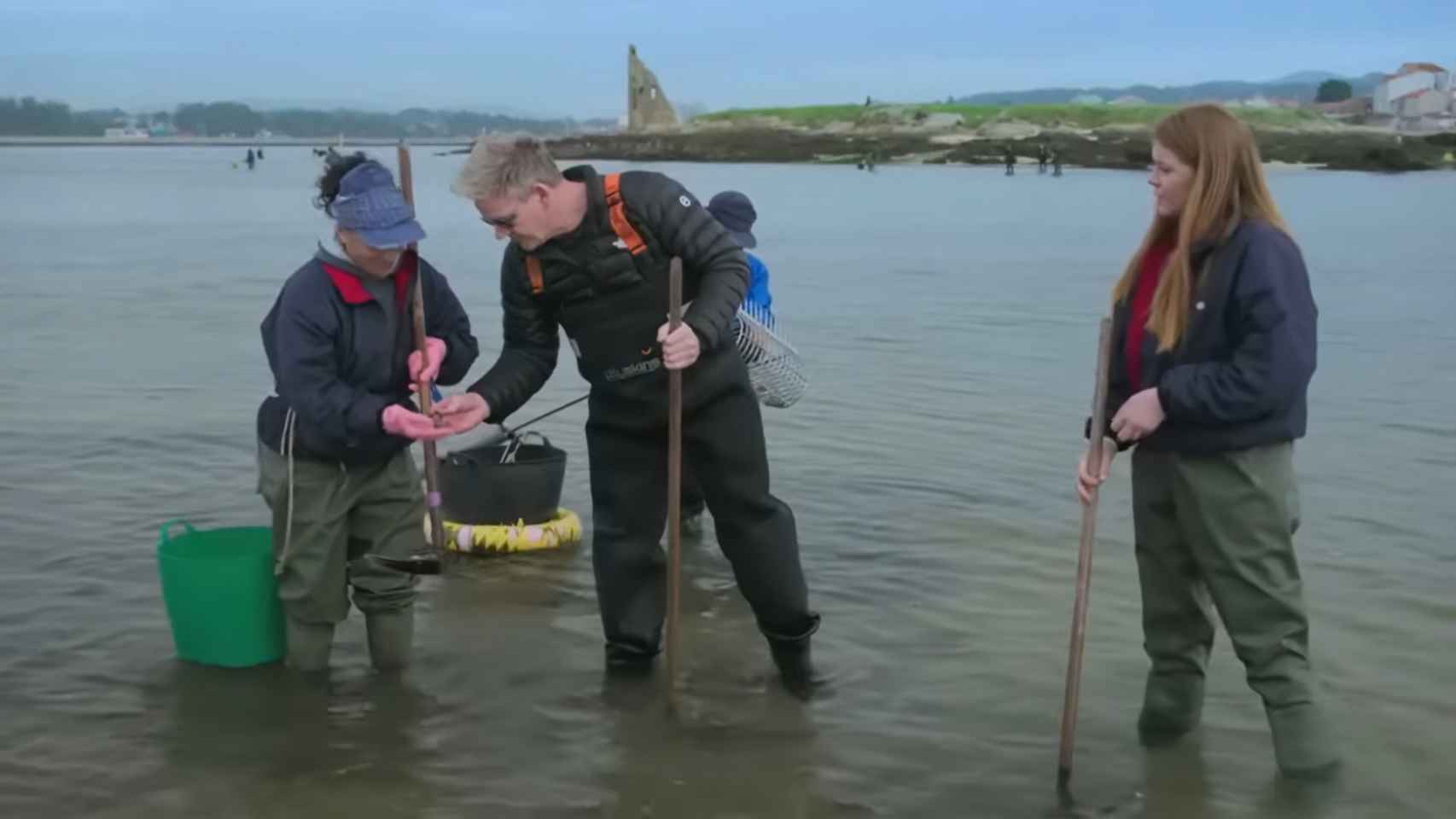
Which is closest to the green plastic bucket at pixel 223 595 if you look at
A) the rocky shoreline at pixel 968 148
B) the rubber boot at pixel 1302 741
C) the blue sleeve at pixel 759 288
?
the blue sleeve at pixel 759 288

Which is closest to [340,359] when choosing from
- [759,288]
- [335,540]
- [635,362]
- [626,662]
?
[335,540]

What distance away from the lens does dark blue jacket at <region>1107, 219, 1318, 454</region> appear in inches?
162

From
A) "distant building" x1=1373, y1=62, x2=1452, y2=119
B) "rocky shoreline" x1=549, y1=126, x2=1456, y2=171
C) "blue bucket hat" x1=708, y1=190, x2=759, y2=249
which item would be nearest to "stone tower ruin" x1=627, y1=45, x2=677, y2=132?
"rocky shoreline" x1=549, y1=126, x2=1456, y2=171

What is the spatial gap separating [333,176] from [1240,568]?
2.97 m

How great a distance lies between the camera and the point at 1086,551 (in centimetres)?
435

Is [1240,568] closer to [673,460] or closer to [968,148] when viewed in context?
[673,460]

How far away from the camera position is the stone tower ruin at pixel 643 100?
120438 mm

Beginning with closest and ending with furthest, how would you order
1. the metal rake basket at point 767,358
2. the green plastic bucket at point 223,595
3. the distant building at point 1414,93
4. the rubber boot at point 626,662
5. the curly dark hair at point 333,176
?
the curly dark hair at point 333,176 → the green plastic bucket at point 223,595 → the rubber boot at point 626,662 → the metal rake basket at point 767,358 → the distant building at point 1414,93

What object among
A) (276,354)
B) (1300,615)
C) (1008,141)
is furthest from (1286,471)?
(1008,141)

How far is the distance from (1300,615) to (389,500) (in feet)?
9.40

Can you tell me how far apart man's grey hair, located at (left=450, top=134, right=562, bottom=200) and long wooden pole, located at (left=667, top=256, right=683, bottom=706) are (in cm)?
50

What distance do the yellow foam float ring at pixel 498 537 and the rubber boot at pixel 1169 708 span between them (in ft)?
9.92

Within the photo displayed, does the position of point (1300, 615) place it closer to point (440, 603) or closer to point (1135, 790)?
point (1135, 790)

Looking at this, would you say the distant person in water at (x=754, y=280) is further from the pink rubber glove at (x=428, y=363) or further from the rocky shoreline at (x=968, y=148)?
the rocky shoreline at (x=968, y=148)
